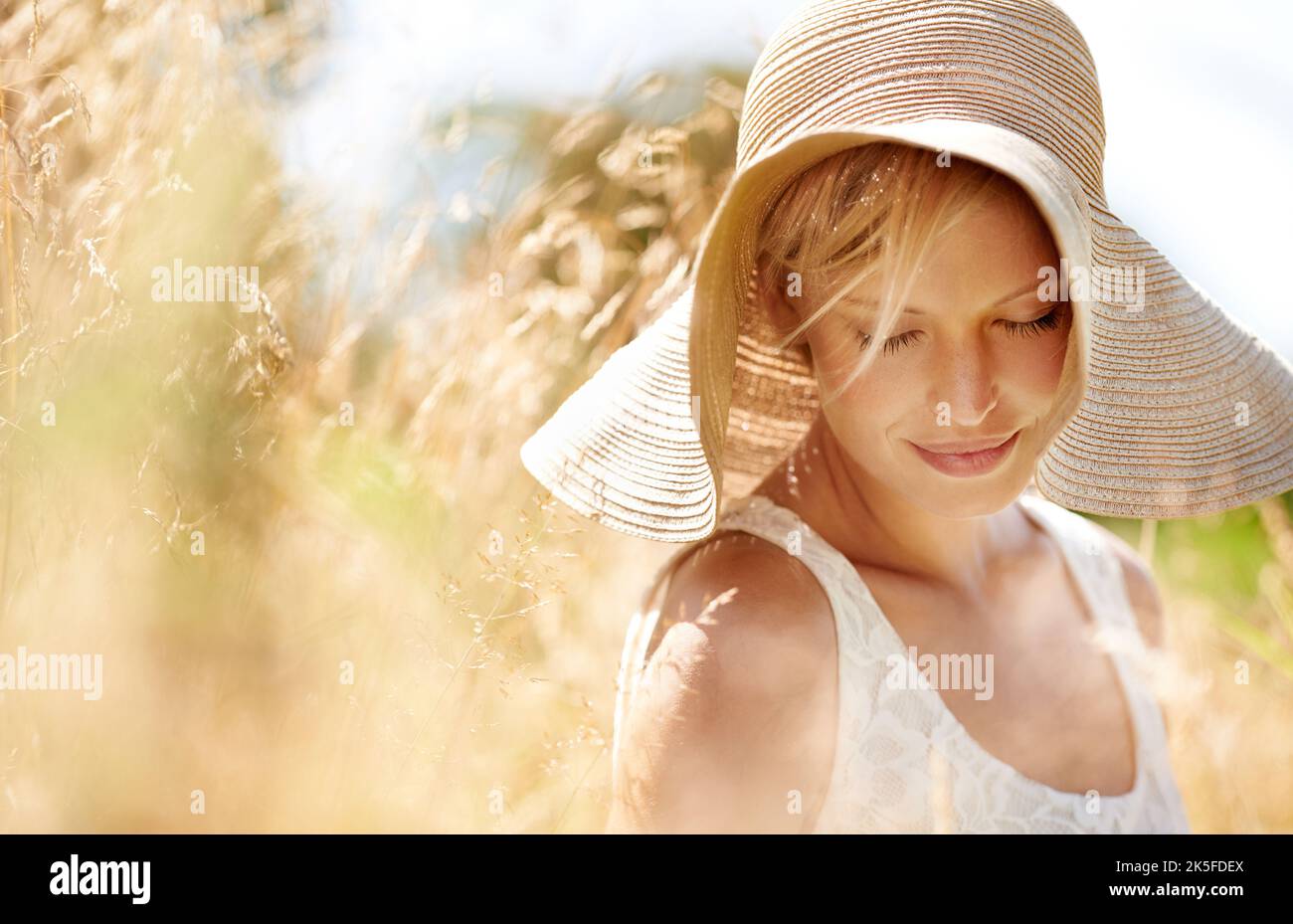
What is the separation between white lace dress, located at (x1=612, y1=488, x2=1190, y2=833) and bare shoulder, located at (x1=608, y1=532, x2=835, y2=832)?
0.03 m

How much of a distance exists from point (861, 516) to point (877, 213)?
19.0 inches

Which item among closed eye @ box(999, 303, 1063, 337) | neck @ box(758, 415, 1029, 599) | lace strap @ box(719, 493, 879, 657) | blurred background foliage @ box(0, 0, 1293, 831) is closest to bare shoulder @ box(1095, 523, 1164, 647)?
blurred background foliage @ box(0, 0, 1293, 831)

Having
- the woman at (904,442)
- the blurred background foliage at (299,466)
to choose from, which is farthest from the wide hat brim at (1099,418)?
the blurred background foliage at (299,466)

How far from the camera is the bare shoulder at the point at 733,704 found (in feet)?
4.09

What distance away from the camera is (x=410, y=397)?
2104mm

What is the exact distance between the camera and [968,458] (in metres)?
1.22

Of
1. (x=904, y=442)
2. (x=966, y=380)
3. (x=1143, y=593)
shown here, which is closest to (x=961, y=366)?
(x=966, y=380)

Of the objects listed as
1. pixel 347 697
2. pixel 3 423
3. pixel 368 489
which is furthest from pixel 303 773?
pixel 3 423

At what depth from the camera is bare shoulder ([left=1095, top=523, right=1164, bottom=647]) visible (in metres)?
1.67

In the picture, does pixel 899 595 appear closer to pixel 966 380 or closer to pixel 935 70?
pixel 966 380

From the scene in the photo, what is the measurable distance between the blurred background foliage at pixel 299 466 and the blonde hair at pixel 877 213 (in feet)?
1.93

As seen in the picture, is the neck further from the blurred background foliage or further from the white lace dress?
the blurred background foliage

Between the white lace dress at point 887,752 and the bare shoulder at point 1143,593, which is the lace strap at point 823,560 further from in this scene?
the bare shoulder at point 1143,593

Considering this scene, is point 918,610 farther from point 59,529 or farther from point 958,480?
point 59,529
